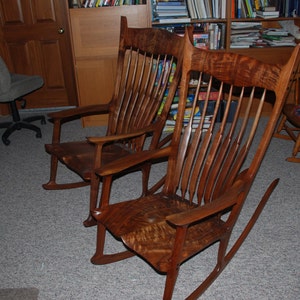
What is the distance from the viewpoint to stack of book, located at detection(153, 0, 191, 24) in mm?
3246

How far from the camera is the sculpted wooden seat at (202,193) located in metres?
1.33

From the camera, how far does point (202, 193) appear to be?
1.69 metres

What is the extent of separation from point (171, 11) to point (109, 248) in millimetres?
2275

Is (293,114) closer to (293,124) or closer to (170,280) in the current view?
(293,124)

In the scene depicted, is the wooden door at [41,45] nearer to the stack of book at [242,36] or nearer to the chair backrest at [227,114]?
the stack of book at [242,36]

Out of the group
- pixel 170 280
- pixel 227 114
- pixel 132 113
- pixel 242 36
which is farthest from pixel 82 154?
pixel 242 36

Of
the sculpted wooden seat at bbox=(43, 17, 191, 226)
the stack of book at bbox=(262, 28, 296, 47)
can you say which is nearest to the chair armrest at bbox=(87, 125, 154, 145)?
the sculpted wooden seat at bbox=(43, 17, 191, 226)

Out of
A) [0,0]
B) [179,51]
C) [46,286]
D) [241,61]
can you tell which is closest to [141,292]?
[46,286]

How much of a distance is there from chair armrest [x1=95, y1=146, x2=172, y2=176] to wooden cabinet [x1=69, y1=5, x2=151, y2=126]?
6.14 feet

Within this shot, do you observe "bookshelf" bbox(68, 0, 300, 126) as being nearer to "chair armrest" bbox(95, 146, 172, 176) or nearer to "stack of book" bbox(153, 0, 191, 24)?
"stack of book" bbox(153, 0, 191, 24)

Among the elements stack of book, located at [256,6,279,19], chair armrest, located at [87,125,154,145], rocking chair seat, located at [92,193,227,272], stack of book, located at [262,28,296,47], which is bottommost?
rocking chair seat, located at [92,193,227,272]

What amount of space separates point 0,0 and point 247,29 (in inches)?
102

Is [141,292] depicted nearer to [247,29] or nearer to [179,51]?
[179,51]

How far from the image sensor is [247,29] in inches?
135
